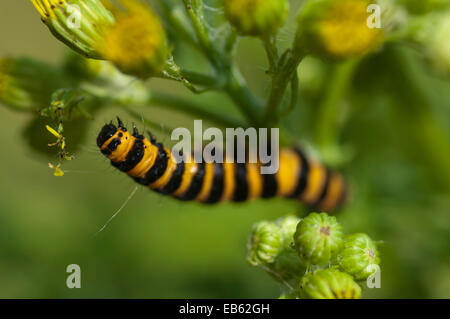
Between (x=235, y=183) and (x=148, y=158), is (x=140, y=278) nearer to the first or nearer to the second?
(x=235, y=183)

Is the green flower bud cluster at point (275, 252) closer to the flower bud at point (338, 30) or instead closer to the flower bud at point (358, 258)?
the flower bud at point (358, 258)

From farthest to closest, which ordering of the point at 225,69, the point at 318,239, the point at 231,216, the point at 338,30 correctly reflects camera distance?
the point at 231,216
the point at 225,69
the point at 318,239
the point at 338,30

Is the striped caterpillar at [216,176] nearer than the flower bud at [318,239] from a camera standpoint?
No

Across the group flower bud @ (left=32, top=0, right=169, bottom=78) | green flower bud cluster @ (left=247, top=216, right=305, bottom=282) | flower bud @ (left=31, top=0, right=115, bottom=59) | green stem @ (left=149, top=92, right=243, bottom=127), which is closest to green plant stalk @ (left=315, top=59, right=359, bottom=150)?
green stem @ (left=149, top=92, right=243, bottom=127)

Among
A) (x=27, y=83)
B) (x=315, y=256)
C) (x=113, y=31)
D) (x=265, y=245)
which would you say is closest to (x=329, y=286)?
(x=315, y=256)

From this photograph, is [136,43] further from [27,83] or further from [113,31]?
[27,83]

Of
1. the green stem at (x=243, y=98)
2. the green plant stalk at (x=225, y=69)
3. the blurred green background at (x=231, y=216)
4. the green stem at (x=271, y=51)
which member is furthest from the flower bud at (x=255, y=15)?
the blurred green background at (x=231, y=216)
